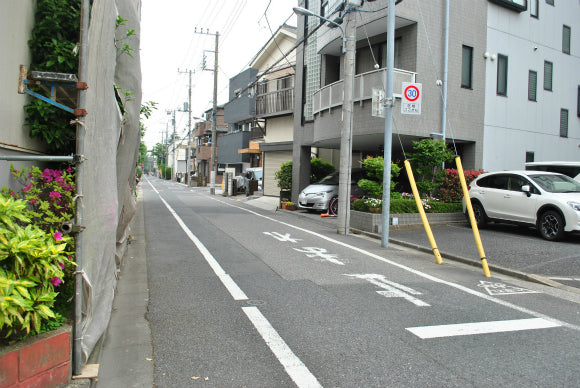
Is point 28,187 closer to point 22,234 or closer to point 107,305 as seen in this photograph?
point 107,305

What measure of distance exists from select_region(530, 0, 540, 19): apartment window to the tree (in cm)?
856

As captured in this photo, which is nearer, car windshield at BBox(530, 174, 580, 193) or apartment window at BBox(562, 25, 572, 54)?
car windshield at BBox(530, 174, 580, 193)

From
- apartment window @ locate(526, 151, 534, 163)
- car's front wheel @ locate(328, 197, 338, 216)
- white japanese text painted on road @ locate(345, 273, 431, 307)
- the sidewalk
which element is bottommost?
the sidewalk

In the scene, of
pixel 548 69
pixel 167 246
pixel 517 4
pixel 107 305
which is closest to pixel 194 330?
pixel 107 305

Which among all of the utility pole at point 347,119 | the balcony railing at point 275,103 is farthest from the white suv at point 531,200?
the balcony railing at point 275,103

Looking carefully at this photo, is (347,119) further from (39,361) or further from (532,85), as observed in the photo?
(39,361)

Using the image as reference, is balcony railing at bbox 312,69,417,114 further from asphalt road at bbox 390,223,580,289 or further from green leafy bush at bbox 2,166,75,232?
green leafy bush at bbox 2,166,75,232

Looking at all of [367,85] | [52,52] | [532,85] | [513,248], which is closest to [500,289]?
[513,248]

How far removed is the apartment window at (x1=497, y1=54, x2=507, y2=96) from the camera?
1644 centimetres

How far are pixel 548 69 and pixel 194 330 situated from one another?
786 inches

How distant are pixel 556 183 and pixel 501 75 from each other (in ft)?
24.2

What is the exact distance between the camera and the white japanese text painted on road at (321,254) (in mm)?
8164

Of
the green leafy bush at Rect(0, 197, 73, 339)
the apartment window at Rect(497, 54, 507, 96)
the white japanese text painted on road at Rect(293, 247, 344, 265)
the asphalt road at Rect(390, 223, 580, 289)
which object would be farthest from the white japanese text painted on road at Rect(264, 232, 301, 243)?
the apartment window at Rect(497, 54, 507, 96)

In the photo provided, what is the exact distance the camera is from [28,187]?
159 inches
